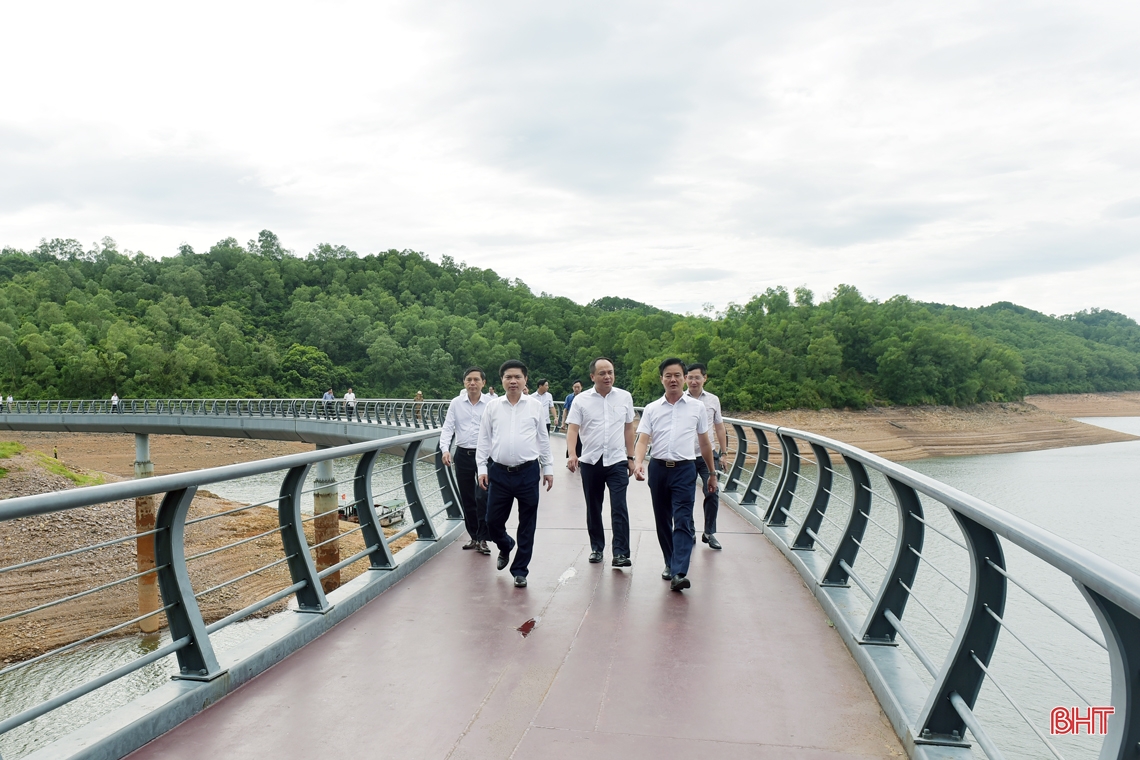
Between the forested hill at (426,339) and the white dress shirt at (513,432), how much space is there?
225 ft

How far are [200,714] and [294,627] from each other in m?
0.89

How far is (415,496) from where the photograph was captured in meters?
6.52

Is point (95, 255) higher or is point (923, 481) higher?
point (95, 255)

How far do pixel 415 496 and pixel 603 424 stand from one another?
5.65 ft

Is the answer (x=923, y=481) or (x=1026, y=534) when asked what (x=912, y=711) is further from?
(x=1026, y=534)

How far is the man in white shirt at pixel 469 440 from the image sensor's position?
21.8 feet

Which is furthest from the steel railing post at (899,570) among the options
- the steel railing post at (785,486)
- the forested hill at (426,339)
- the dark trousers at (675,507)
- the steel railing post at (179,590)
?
the forested hill at (426,339)

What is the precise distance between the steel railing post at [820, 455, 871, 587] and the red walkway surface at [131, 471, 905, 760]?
23 centimetres

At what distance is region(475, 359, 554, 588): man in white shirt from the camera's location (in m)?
5.42

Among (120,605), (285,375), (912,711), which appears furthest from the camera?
(285,375)

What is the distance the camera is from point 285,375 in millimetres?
86625

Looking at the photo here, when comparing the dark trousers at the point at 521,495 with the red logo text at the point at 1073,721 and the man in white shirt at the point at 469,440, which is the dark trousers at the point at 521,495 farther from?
the red logo text at the point at 1073,721

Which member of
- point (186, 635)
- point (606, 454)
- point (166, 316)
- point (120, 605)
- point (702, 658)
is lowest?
point (120, 605)

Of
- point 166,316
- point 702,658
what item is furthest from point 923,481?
point 166,316
